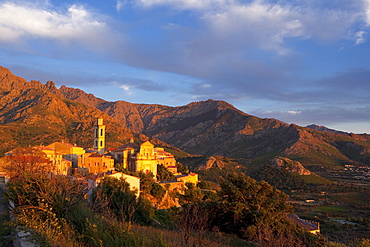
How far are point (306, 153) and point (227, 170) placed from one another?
59.7 meters

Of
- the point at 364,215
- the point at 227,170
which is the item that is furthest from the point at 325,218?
the point at 227,170

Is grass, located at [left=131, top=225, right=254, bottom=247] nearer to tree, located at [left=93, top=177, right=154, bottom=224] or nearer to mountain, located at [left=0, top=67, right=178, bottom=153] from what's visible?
tree, located at [left=93, top=177, right=154, bottom=224]

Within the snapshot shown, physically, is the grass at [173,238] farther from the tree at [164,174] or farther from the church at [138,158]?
the tree at [164,174]

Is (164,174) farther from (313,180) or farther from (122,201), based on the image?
(313,180)

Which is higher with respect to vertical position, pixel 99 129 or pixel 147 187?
pixel 99 129

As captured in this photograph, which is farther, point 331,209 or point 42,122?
point 42,122

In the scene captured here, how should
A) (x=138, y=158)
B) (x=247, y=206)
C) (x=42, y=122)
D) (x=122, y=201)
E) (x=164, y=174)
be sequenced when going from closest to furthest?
1. (x=247, y=206)
2. (x=122, y=201)
3. (x=138, y=158)
4. (x=164, y=174)
5. (x=42, y=122)

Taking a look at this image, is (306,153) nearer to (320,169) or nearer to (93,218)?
(320,169)

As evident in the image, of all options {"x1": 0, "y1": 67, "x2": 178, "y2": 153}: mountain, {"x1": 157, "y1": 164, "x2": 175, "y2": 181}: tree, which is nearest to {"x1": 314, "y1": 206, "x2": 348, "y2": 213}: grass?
{"x1": 157, "y1": 164, "x2": 175, "y2": 181}: tree

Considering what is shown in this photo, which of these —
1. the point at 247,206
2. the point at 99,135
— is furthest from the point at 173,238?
the point at 99,135

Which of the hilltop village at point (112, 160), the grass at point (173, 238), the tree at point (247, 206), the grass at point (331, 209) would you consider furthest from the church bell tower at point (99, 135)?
the grass at point (173, 238)

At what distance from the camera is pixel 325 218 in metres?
51.8

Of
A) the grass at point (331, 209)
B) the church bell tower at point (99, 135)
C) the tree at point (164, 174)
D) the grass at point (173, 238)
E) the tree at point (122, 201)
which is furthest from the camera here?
the grass at point (331, 209)

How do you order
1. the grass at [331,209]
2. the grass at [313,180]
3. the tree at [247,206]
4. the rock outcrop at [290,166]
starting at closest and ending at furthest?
the tree at [247,206], the grass at [331,209], the grass at [313,180], the rock outcrop at [290,166]
